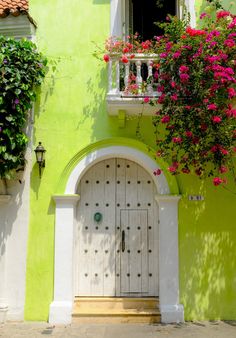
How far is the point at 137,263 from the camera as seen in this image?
807 centimetres

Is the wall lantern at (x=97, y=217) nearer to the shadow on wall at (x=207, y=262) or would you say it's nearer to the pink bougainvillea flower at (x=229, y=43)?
the shadow on wall at (x=207, y=262)

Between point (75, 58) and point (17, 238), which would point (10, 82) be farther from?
point (17, 238)

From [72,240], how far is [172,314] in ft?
7.99

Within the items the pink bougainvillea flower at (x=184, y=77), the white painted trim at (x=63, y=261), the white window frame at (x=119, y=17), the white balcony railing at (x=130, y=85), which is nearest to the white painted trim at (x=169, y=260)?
the white painted trim at (x=63, y=261)

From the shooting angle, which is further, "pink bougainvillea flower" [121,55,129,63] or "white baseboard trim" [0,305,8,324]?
"pink bougainvillea flower" [121,55,129,63]

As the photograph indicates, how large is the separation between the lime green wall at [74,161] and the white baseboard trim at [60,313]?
18 centimetres

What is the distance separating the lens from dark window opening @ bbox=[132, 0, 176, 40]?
898 centimetres

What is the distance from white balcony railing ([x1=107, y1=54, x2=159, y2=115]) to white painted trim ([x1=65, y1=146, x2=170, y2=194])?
797 millimetres

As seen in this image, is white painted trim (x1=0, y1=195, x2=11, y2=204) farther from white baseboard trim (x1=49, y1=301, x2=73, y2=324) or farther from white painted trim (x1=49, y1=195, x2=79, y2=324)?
white baseboard trim (x1=49, y1=301, x2=73, y2=324)

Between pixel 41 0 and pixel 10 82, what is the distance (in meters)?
2.31

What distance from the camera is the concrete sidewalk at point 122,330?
22.0ft

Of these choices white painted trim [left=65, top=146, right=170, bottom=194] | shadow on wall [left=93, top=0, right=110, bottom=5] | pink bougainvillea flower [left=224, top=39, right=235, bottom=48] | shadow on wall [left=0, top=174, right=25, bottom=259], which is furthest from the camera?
shadow on wall [left=93, top=0, right=110, bottom=5]

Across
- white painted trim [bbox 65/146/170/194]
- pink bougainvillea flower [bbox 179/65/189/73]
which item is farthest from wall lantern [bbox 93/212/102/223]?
pink bougainvillea flower [bbox 179/65/189/73]

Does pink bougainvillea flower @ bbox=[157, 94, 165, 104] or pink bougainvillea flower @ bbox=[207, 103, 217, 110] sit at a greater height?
pink bougainvillea flower @ bbox=[157, 94, 165, 104]
